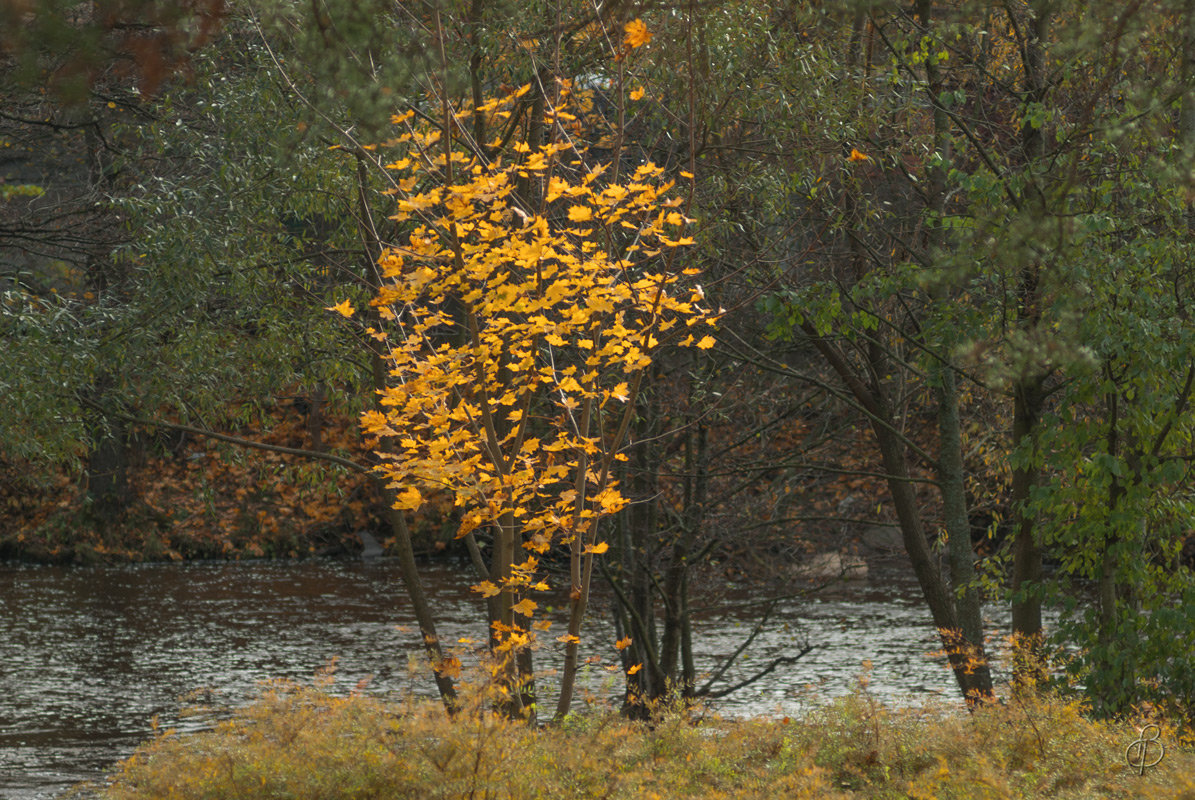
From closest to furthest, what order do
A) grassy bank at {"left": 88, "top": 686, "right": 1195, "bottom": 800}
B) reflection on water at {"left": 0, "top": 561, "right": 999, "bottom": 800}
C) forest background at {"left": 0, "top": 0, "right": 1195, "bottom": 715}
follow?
grassy bank at {"left": 88, "top": 686, "right": 1195, "bottom": 800} → forest background at {"left": 0, "top": 0, "right": 1195, "bottom": 715} → reflection on water at {"left": 0, "top": 561, "right": 999, "bottom": 800}

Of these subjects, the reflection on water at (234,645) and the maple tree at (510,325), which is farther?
the reflection on water at (234,645)

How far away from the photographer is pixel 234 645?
536 inches

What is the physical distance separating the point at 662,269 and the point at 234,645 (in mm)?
7435

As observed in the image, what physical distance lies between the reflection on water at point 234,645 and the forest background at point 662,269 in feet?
6.17

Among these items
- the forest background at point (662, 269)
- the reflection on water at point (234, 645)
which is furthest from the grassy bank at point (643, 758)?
the reflection on water at point (234, 645)

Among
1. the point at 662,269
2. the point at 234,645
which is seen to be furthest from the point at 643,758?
the point at 234,645

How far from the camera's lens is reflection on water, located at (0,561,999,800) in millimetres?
10680

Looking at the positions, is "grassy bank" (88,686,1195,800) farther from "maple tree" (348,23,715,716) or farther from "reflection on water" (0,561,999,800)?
"reflection on water" (0,561,999,800)

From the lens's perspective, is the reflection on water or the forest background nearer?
the forest background

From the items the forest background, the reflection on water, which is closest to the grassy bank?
the forest background

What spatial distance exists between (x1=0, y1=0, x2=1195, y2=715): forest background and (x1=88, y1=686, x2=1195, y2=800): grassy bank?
80 centimetres

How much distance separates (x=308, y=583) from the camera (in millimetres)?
17812

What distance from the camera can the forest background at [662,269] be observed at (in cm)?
649

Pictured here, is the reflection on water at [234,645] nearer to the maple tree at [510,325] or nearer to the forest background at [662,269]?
the forest background at [662,269]
